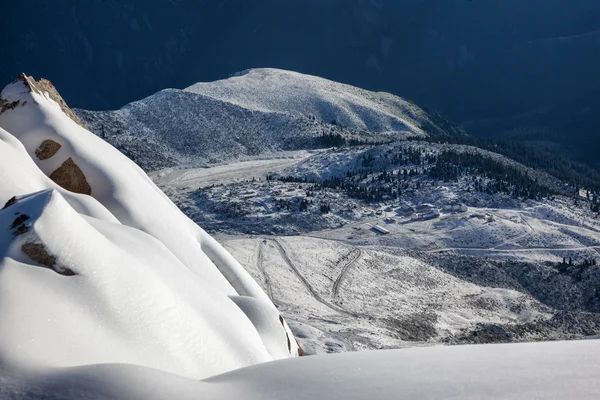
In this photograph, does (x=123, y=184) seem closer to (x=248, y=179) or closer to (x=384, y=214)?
(x=384, y=214)

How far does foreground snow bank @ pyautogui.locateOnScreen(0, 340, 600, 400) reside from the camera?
10.0 m

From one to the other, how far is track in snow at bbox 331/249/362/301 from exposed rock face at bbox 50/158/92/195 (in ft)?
105

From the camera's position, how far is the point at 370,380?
1112 cm

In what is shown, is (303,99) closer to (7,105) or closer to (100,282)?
(7,105)

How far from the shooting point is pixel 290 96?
162875 mm

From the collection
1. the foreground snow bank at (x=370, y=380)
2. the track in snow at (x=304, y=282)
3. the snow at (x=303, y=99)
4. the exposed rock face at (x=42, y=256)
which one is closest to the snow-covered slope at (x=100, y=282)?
Answer: the exposed rock face at (x=42, y=256)

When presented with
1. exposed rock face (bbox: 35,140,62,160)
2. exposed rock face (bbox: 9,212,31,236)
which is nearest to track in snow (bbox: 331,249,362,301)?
exposed rock face (bbox: 35,140,62,160)

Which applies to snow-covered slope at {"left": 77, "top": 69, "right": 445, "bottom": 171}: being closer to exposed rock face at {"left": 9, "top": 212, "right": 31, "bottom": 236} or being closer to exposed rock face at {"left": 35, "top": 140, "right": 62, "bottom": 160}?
exposed rock face at {"left": 35, "top": 140, "right": 62, "bottom": 160}

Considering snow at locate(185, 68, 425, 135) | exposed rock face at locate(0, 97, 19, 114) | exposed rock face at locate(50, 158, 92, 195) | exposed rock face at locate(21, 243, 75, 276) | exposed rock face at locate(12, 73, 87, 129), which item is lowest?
exposed rock face at locate(21, 243, 75, 276)

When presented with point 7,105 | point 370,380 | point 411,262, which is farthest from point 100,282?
point 411,262

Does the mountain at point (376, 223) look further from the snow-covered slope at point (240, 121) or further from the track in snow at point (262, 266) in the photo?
the snow-covered slope at point (240, 121)

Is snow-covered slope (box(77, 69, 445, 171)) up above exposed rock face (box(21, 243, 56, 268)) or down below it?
above

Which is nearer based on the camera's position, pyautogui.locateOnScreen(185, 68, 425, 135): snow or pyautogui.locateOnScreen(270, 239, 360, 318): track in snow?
pyautogui.locateOnScreen(270, 239, 360, 318): track in snow

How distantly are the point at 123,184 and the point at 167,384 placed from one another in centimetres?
1700
